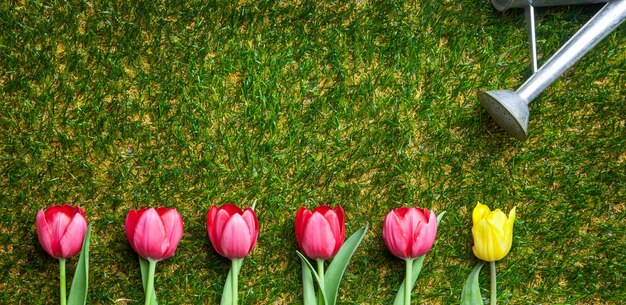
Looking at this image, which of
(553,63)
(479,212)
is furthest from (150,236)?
(553,63)

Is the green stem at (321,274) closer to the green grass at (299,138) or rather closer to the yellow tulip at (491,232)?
the green grass at (299,138)

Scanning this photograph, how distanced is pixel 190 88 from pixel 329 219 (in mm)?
382

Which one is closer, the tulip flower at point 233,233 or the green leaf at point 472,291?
the tulip flower at point 233,233

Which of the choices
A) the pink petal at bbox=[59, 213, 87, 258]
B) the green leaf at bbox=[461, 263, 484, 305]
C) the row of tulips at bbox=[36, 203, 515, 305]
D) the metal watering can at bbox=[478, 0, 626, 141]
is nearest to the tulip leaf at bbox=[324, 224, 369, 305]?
the row of tulips at bbox=[36, 203, 515, 305]

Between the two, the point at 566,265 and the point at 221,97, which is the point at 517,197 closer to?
the point at 566,265

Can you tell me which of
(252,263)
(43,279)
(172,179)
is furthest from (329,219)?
(43,279)

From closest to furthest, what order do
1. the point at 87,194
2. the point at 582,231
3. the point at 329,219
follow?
1. the point at 329,219
2. the point at 87,194
3. the point at 582,231

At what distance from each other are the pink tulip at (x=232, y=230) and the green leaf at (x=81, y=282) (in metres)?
0.21

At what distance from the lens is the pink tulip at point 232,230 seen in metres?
1.21

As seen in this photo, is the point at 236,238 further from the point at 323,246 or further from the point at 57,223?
the point at 57,223

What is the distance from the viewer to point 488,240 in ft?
4.30

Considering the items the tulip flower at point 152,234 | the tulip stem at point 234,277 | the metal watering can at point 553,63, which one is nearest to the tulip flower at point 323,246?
the tulip stem at point 234,277

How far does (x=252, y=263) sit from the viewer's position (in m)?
1.36

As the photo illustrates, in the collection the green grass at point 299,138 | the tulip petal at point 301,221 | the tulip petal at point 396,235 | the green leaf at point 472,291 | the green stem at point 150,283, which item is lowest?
the green leaf at point 472,291
